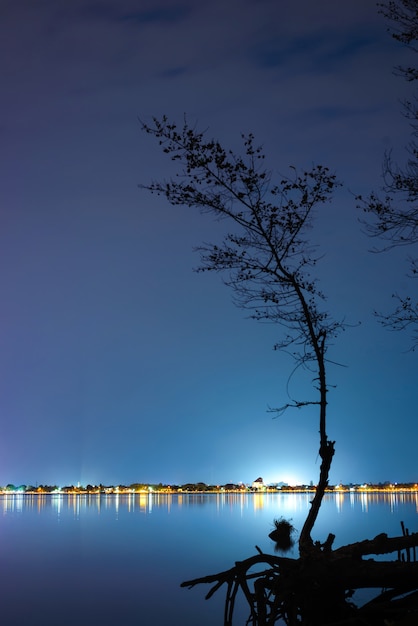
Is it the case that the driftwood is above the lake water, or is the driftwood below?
above

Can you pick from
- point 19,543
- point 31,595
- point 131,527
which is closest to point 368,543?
point 31,595

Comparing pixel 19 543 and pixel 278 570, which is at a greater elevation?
pixel 278 570

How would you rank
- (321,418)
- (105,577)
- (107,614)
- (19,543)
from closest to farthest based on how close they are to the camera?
(321,418)
(107,614)
(105,577)
(19,543)

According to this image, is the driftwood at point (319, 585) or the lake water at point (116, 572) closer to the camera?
the driftwood at point (319, 585)

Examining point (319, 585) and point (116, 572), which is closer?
point (319, 585)

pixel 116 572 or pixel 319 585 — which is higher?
pixel 319 585

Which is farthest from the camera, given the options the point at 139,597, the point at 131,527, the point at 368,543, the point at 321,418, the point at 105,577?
the point at 131,527

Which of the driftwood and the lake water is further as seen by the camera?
the lake water

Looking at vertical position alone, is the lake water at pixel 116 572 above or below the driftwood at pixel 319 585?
below

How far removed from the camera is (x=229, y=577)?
680 centimetres

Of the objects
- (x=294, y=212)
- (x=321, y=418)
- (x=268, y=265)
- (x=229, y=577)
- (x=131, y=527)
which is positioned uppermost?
(x=294, y=212)

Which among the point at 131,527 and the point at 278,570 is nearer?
the point at 278,570

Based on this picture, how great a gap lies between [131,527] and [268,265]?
264 ft

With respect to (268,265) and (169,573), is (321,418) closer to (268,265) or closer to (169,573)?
(268,265)
